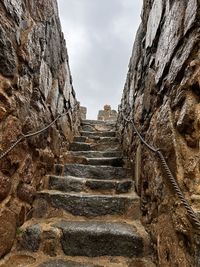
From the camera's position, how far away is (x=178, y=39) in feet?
4.34

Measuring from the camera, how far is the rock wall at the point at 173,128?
1.04 metres

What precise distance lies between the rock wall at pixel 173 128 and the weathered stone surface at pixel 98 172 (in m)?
0.64

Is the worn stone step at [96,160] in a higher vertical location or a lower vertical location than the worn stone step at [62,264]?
higher

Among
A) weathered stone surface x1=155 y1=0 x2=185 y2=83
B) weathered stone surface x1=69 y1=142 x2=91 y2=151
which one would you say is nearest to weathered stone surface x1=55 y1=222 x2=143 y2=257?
weathered stone surface x1=155 y1=0 x2=185 y2=83

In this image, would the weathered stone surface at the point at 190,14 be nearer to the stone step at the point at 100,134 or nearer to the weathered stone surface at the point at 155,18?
the weathered stone surface at the point at 155,18

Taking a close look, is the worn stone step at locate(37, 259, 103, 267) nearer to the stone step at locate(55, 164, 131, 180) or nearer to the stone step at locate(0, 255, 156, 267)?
the stone step at locate(0, 255, 156, 267)

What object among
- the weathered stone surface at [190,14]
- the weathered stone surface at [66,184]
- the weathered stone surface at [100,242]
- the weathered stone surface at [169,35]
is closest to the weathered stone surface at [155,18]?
the weathered stone surface at [169,35]

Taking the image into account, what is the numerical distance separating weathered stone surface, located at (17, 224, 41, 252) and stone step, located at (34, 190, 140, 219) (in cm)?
29

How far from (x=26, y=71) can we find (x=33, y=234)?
1.18 m

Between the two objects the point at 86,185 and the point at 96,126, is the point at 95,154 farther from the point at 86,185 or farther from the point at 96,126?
the point at 96,126

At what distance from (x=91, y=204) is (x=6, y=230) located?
0.74 metres

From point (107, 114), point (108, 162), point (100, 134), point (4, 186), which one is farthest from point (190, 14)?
point (107, 114)

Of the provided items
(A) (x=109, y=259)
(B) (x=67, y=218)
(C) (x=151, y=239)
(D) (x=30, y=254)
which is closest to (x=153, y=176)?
(C) (x=151, y=239)

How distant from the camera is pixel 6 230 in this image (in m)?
1.49
